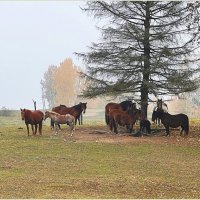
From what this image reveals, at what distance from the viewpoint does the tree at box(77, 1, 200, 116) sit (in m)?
24.8

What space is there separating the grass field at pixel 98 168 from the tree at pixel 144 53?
4187 mm

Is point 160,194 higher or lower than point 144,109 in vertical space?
lower

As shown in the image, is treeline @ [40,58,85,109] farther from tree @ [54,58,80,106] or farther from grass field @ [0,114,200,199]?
grass field @ [0,114,200,199]

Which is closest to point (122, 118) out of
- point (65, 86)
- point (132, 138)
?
point (132, 138)

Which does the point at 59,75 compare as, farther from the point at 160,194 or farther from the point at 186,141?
the point at 160,194

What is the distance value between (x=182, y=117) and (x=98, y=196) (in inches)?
514

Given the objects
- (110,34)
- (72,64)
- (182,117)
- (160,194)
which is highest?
(72,64)

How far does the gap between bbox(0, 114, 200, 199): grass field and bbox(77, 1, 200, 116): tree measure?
4.19 meters

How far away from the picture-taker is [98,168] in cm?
1497

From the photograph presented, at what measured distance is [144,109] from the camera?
87.1 feet

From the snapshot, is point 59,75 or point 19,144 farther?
point 59,75

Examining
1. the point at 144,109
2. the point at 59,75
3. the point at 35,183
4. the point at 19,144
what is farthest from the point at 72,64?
the point at 35,183

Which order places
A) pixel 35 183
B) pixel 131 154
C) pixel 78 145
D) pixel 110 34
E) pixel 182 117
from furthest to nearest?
pixel 110 34 < pixel 182 117 < pixel 78 145 < pixel 131 154 < pixel 35 183

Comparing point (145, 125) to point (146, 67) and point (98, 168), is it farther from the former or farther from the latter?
point (98, 168)
